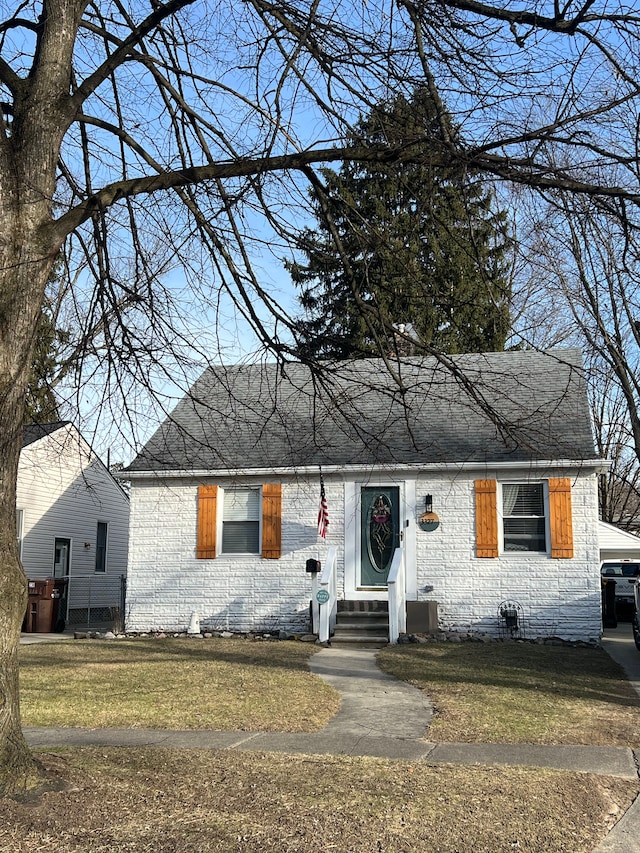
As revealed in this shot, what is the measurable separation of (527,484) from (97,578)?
15.1 meters

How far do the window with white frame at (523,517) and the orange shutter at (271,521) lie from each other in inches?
164

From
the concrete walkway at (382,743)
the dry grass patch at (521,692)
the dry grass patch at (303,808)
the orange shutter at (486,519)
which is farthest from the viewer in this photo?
the orange shutter at (486,519)

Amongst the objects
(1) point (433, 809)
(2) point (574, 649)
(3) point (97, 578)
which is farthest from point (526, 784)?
(3) point (97, 578)

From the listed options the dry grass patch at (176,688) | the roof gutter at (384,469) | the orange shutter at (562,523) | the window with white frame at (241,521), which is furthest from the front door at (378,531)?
the orange shutter at (562,523)

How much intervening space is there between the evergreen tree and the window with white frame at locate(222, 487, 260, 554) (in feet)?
31.3

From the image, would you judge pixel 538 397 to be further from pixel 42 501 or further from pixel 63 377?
pixel 42 501

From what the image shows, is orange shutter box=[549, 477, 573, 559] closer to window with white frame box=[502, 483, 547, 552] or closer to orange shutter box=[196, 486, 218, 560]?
window with white frame box=[502, 483, 547, 552]

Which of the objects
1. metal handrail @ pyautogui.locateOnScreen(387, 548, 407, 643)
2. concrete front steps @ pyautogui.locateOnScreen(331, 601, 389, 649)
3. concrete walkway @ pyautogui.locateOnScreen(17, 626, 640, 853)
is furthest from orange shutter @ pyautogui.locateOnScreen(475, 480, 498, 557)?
concrete walkway @ pyautogui.locateOnScreen(17, 626, 640, 853)

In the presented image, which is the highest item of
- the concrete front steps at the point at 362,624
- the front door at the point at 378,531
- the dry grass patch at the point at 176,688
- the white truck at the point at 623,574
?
the front door at the point at 378,531

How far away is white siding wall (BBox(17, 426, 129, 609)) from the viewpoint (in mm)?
21656

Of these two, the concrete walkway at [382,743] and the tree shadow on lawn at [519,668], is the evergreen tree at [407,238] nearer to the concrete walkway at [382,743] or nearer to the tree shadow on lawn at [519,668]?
the concrete walkway at [382,743]

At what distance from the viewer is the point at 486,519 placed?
14.7 m

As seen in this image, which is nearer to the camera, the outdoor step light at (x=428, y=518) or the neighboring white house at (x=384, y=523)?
the neighboring white house at (x=384, y=523)

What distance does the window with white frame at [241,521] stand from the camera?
52.1 ft
